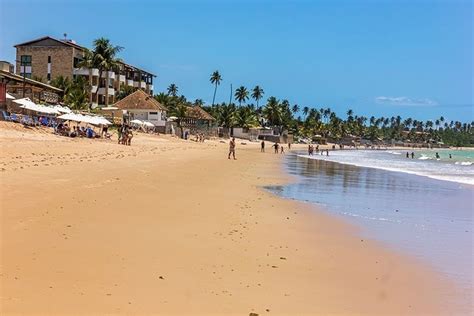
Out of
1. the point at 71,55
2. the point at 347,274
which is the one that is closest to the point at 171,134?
the point at 71,55

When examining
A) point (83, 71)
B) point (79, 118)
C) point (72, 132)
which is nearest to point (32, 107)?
point (72, 132)

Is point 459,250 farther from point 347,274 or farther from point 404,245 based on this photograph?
point 347,274

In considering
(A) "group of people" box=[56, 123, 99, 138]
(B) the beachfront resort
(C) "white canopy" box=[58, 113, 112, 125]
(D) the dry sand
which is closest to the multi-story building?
(C) "white canopy" box=[58, 113, 112, 125]

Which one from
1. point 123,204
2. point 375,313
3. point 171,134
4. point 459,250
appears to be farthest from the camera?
point 171,134

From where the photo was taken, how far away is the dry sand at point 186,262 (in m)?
4.94

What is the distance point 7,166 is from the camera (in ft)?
47.4

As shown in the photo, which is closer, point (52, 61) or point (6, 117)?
point (6, 117)

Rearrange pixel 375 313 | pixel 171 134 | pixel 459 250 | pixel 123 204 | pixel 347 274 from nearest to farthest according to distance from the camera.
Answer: pixel 375 313, pixel 347 274, pixel 459 250, pixel 123 204, pixel 171 134

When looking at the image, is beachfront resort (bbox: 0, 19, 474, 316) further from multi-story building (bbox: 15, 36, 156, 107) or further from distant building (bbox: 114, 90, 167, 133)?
multi-story building (bbox: 15, 36, 156, 107)

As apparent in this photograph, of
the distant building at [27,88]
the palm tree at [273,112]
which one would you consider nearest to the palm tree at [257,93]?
the palm tree at [273,112]

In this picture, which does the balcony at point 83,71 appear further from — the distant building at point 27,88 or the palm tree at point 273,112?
the palm tree at point 273,112

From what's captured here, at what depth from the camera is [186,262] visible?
6.45 meters

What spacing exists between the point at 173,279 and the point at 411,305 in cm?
262

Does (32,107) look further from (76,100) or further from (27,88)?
(76,100)
